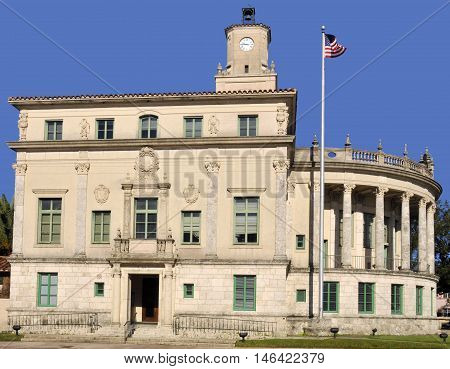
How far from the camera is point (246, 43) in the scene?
61250 mm

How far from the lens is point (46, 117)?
5084cm

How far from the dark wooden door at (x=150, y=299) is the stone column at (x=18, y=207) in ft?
27.1

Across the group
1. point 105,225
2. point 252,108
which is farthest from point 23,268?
point 252,108

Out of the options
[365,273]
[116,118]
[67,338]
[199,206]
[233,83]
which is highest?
[233,83]

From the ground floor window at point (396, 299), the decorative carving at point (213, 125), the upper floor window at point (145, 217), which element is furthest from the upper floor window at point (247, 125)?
the ground floor window at point (396, 299)

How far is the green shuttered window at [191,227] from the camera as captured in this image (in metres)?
48.4

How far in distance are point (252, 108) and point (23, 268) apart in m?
17.6

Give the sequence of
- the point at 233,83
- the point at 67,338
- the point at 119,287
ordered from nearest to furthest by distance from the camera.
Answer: the point at 67,338, the point at 119,287, the point at 233,83

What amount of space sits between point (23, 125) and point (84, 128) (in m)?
4.10

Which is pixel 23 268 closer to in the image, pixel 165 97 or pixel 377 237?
pixel 165 97

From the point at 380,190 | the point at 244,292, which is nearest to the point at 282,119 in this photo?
the point at 244,292

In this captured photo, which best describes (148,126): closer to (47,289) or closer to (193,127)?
(193,127)

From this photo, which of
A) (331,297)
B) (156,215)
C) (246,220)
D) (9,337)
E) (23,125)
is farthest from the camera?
(331,297)

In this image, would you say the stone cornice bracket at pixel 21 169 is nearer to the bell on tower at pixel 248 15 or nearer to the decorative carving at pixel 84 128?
the decorative carving at pixel 84 128
